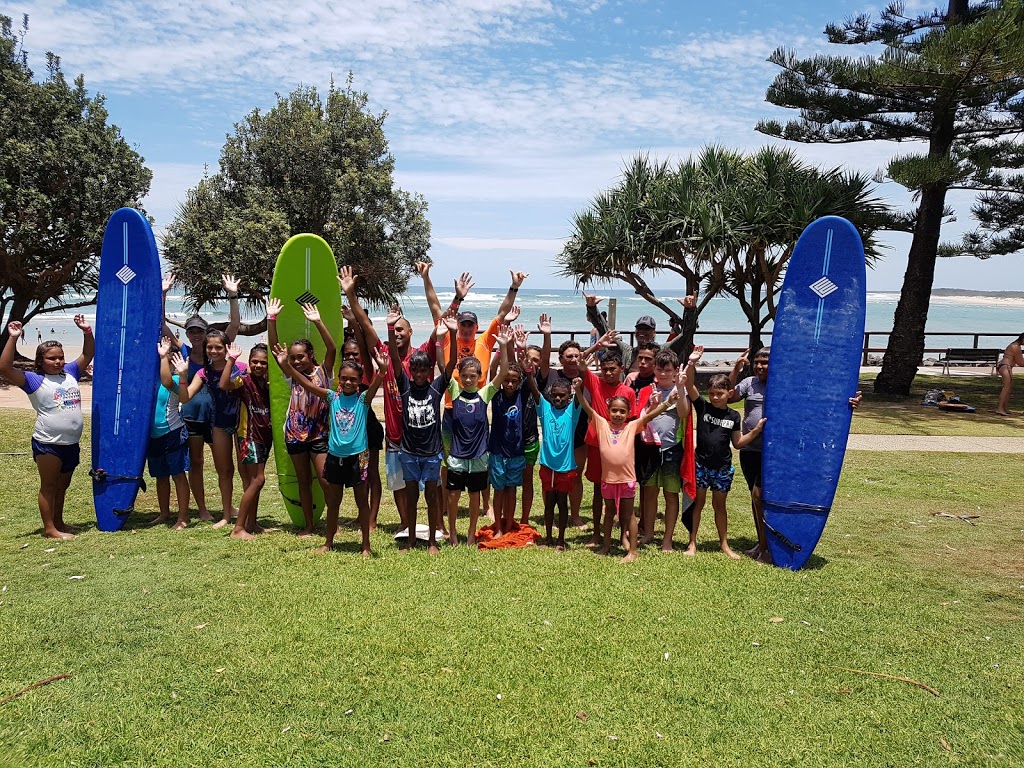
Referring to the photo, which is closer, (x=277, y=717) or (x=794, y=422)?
(x=277, y=717)

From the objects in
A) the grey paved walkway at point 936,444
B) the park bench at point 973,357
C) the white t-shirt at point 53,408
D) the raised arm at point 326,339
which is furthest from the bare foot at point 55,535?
the park bench at point 973,357

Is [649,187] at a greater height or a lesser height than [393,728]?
greater

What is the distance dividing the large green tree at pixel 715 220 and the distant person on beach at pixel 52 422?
1050cm

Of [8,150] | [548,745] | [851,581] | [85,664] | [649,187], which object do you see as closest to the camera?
[548,745]

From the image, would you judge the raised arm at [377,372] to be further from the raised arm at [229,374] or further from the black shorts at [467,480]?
the raised arm at [229,374]

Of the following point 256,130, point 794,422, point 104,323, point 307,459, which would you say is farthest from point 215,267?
point 794,422

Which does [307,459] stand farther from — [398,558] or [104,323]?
[104,323]

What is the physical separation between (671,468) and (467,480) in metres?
1.44

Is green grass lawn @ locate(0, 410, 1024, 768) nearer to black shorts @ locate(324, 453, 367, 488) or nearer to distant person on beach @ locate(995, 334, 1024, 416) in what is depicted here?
black shorts @ locate(324, 453, 367, 488)

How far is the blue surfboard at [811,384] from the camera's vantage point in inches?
209

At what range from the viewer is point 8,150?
48.1 ft

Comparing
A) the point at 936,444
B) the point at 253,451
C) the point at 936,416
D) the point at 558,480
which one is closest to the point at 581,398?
the point at 558,480

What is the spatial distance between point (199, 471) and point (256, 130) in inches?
579

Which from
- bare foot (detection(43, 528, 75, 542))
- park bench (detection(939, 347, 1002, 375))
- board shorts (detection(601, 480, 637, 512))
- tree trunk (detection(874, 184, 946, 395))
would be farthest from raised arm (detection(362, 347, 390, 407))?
park bench (detection(939, 347, 1002, 375))
